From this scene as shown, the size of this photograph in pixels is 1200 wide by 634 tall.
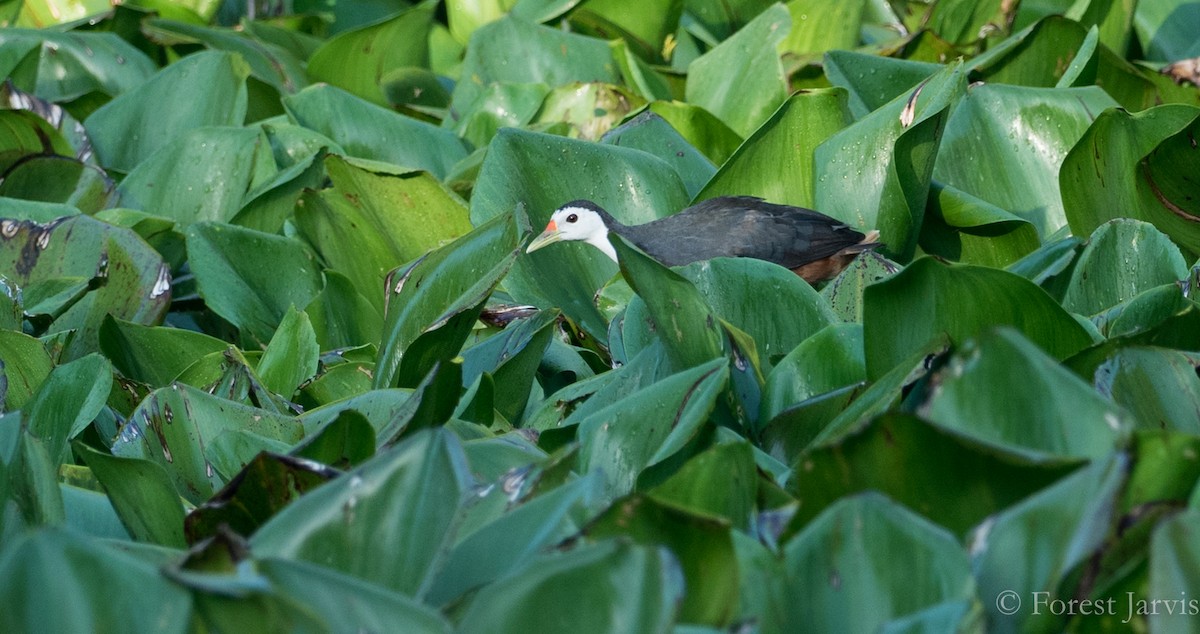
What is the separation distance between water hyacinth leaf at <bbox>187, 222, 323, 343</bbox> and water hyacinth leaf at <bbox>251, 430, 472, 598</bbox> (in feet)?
4.41

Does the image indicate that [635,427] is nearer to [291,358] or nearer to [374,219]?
[291,358]

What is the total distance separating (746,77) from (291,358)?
1.55 meters

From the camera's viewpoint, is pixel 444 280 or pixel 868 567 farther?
pixel 444 280

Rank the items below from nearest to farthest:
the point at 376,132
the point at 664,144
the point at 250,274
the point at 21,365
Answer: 1. the point at 21,365
2. the point at 250,274
3. the point at 664,144
4. the point at 376,132

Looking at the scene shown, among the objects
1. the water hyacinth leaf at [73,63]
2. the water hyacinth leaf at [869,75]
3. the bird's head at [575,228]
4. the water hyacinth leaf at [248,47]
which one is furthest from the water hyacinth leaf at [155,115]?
the water hyacinth leaf at [869,75]

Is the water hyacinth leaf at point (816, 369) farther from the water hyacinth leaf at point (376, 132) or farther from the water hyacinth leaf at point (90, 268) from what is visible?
the water hyacinth leaf at point (376, 132)

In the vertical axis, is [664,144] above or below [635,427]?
below

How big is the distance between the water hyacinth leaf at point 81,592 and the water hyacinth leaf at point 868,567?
1.87ft

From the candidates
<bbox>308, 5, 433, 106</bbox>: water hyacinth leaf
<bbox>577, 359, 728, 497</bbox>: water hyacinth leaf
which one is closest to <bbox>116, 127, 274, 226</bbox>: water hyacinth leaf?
<bbox>308, 5, 433, 106</bbox>: water hyacinth leaf

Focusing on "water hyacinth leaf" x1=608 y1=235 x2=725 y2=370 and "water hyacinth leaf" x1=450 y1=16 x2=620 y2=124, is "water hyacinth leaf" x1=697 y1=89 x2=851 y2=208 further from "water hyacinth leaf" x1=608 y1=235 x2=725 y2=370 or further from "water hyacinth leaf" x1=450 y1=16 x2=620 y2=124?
"water hyacinth leaf" x1=450 y1=16 x2=620 y2=124

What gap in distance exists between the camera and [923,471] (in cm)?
136

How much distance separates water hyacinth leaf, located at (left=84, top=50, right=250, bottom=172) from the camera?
339 cm

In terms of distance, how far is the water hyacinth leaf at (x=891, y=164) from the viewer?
2287mm

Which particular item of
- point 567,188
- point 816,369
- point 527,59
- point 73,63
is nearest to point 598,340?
point 567,188
